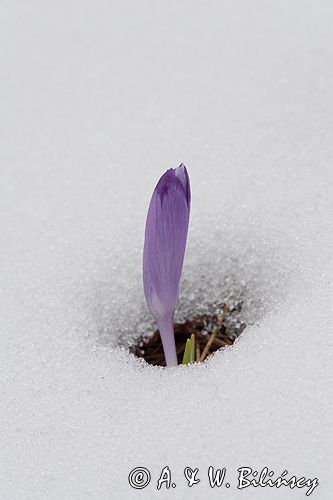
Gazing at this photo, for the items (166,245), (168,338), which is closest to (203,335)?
(168,338)

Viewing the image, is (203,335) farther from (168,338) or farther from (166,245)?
(166,245)

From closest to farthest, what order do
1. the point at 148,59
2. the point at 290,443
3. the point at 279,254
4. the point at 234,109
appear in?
1. the point at 290,443
2. the point at 279,254
3. the point at 234,109
4. the point at 148,59

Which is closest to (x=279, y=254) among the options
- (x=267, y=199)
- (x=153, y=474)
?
(x=267, y=199)

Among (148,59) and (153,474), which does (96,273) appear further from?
(148,59)

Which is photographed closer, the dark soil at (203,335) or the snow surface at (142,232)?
the snow surface at (142,232)

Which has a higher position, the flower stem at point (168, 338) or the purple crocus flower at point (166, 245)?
the purple crocus flower at point (166, 245)
